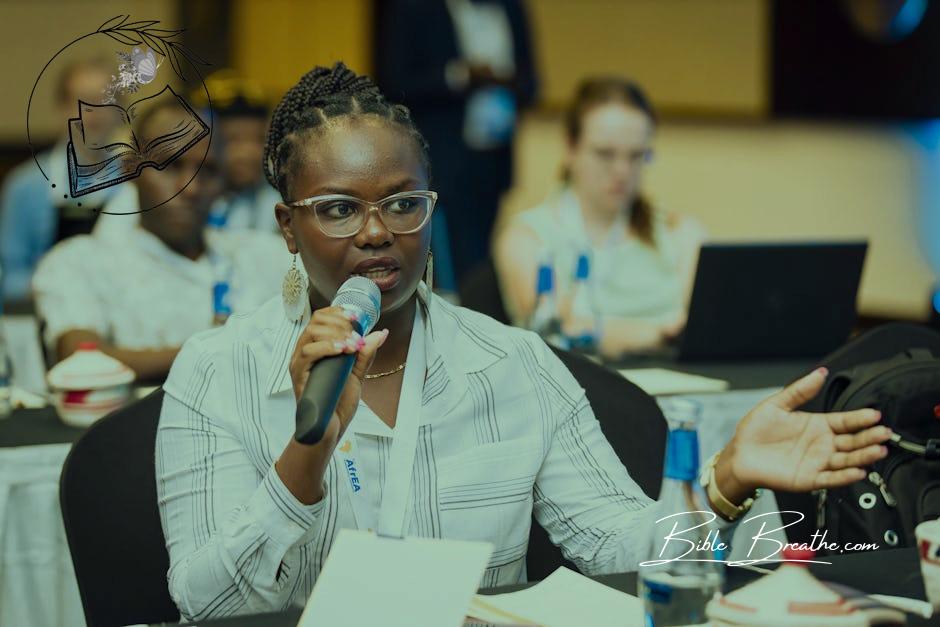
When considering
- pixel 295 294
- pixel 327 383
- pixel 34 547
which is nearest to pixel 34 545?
pixel 34 547

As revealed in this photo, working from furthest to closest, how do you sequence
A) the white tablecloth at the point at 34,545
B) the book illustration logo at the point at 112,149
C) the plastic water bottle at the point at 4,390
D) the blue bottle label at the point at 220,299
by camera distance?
the blue bottle label at the point at 220,299 < the plastic water bottle at the point at 4,390 < the white tablecloth at the point at 34,545 < the book illustration logo at the point at 112,149

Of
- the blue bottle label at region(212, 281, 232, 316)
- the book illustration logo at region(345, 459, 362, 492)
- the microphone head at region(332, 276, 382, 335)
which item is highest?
the microphone head at region(332, 276, 382, 335)

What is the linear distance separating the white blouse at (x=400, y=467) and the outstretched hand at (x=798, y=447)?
195 millimetres

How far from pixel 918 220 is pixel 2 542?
214 inches

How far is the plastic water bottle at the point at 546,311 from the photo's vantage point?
3.23 meters

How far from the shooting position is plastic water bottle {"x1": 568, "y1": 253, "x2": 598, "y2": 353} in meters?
3.23

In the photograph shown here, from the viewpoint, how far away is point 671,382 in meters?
2.66

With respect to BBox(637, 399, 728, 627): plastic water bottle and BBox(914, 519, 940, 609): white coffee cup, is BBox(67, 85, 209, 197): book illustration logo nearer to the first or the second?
BBox(637, 399, 728, 627): plastic water bottle

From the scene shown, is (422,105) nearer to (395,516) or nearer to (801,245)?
(801,245)

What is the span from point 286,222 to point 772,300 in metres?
1.51

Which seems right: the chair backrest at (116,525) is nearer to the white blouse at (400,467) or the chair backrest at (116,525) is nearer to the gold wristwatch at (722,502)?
the white blouse at (400,467)

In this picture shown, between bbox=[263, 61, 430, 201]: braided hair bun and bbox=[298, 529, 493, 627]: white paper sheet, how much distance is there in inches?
23.2

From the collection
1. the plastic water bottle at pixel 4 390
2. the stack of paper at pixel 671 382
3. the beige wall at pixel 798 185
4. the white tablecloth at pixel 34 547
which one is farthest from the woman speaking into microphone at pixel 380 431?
the beige wall at pixel 798 185

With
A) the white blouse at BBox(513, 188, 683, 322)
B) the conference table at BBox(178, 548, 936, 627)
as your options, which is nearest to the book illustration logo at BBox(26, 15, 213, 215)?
the conference table at BBox(178, 548, 936, 627)
